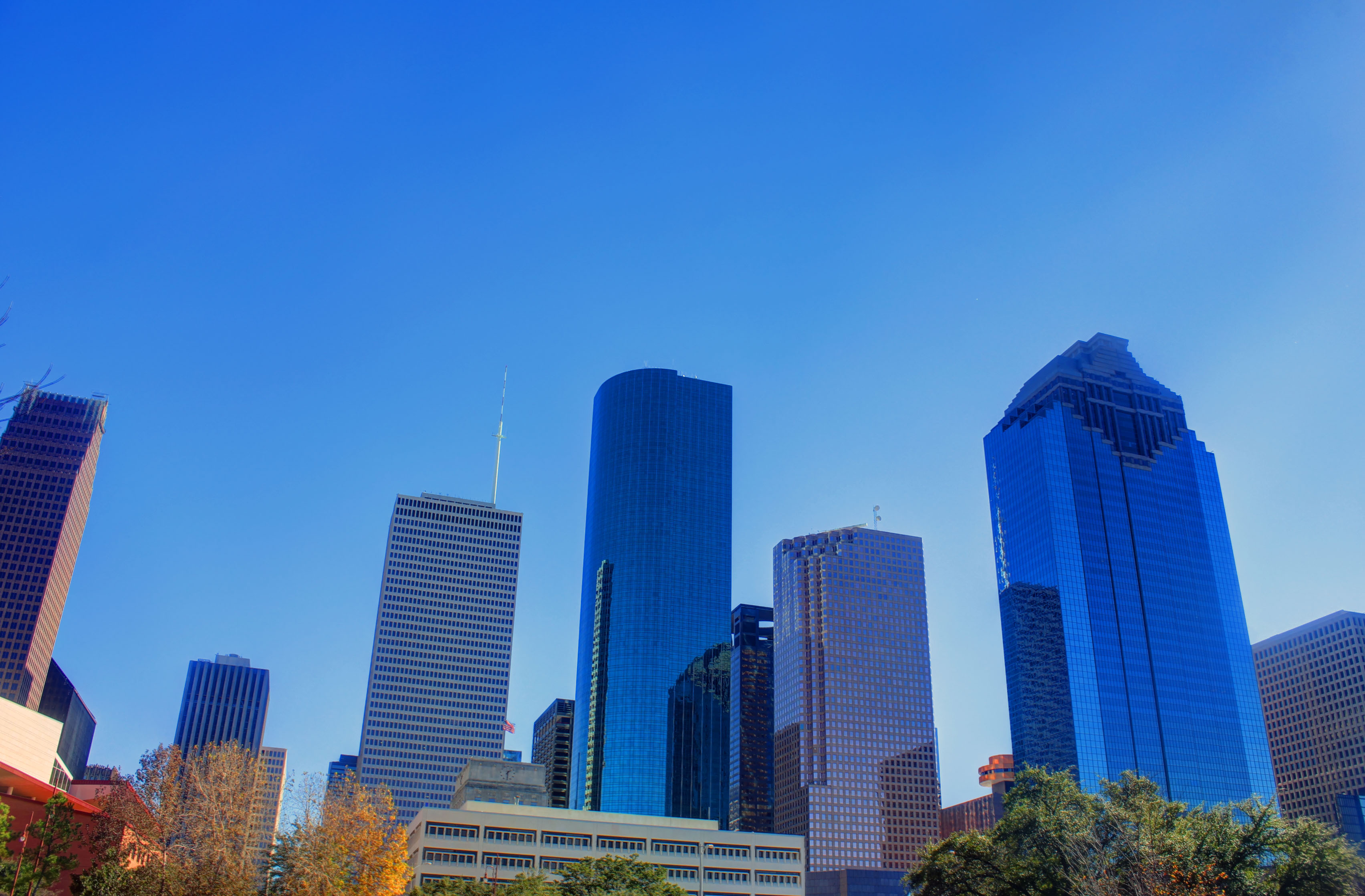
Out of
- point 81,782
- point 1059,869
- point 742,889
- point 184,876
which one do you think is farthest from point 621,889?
point 742,889

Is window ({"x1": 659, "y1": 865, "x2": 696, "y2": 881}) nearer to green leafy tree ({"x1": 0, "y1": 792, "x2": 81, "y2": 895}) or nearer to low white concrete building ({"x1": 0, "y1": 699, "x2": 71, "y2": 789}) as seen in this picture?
low white concrete building ({"x1": 0, "y1": 699, "x2": 71, "y2": 789})

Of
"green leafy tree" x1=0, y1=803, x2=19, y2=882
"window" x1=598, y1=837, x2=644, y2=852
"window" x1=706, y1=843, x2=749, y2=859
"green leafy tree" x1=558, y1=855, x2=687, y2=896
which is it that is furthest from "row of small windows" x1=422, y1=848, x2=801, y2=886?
"green leafy tree" x1=0, y1=803, x2=19, y2=882

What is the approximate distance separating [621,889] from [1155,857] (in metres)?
33.7

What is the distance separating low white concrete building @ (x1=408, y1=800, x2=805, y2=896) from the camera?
5002 inches

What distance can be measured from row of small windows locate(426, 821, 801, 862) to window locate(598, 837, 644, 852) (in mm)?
51

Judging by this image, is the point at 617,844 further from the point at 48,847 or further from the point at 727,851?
the point at 48,847

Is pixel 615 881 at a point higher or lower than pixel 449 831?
lower

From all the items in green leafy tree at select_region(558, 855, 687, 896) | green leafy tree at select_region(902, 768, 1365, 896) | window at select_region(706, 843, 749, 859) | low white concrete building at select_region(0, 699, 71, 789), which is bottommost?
green leafy tree at select_region(558, 855, 687, 896)

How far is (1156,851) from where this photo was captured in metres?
69.1

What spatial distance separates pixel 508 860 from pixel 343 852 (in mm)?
70947

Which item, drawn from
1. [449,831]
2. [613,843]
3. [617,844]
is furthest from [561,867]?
[449,831]

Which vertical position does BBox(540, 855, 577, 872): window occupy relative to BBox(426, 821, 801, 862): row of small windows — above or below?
below

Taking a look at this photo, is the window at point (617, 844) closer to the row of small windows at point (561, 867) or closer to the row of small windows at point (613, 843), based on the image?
the row of small windows at point (613, 843)

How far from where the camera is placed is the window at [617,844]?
438ft
